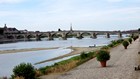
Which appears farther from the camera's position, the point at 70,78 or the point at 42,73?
the point at 42,73

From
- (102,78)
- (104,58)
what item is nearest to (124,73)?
(102,78)

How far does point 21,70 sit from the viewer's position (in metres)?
22.7

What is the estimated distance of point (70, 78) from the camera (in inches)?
918

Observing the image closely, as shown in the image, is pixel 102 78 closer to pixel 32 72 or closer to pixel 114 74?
pixel 114 74

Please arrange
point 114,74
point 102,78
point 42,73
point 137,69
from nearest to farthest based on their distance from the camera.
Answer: point 102,78
point 114,74
point 137,69
point 42,73

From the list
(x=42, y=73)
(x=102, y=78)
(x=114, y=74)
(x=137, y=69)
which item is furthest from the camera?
(x=42, y=73)

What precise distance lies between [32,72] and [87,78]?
4.04 meters

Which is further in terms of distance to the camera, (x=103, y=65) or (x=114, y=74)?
(x=103, y=65)

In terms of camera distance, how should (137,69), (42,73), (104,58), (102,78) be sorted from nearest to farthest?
(102,78)
(137,69)
(42,73)
(104,58)

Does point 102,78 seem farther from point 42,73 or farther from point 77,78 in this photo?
point 42,73

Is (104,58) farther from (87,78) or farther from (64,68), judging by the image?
(87,78)

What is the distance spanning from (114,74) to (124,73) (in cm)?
97

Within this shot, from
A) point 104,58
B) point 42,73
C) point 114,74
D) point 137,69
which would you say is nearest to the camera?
point 114,74

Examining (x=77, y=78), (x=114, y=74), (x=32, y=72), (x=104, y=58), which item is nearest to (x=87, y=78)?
(x=77, y=78)
